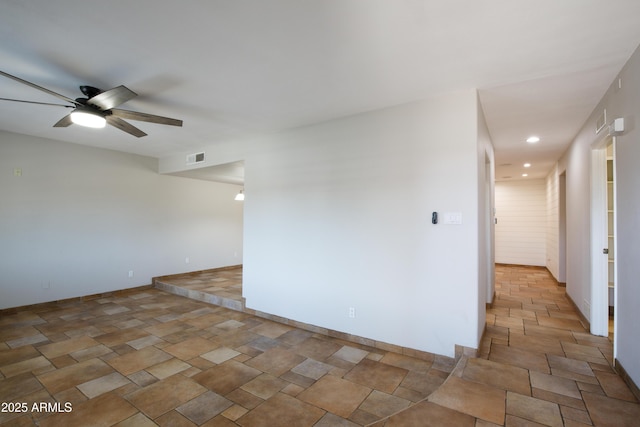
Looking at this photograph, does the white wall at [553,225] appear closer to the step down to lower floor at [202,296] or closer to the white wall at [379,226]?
the white wall at [379,226]


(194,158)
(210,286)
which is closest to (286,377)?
(210,286)

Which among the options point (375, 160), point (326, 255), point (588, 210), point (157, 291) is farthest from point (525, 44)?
point (157, 291)

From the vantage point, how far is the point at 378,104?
3.19 m

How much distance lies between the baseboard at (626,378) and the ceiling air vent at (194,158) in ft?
19.1

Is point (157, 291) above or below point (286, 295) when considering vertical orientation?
below

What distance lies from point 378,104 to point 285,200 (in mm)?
1761

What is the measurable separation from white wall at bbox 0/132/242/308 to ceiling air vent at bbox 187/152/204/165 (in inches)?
45.5

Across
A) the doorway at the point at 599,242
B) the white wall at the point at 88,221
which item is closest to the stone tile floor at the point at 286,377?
the doorway at the point at 599,242

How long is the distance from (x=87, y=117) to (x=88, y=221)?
10.9 feet

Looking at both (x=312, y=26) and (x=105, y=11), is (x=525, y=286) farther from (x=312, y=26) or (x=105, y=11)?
(x=105, y=11)

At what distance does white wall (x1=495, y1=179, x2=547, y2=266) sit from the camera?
7867mm

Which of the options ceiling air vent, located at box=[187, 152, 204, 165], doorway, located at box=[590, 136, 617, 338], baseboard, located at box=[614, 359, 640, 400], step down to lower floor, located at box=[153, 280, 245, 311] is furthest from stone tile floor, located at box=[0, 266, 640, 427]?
ceiling air vent, located at box=[187, 152, 204, 165]

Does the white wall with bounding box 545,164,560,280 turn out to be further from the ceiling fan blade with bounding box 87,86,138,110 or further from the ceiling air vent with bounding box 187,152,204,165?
the ceiling fan blade with bounding box 87,86,138,110

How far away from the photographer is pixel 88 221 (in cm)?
525
